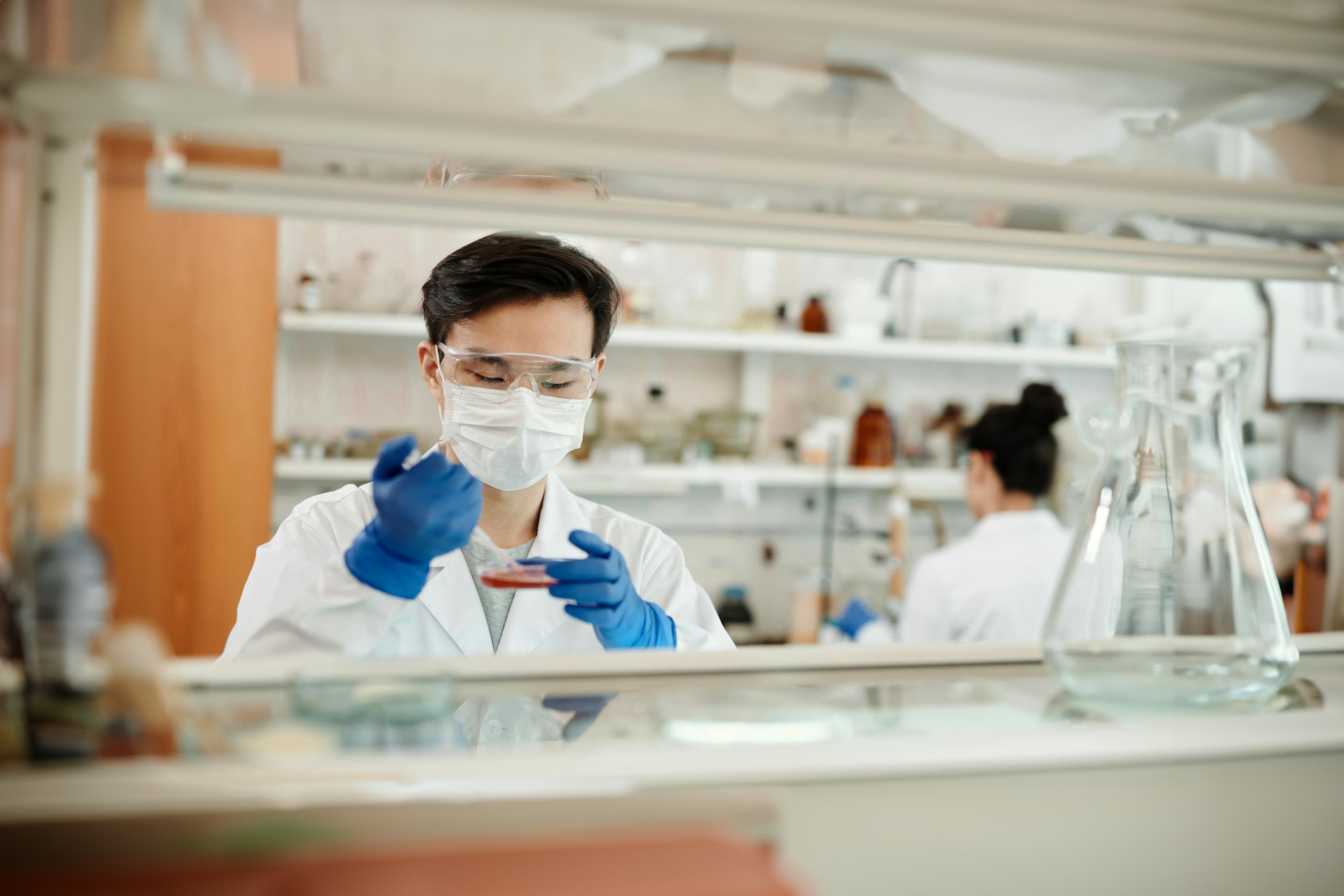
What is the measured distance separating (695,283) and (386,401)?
114 centimetres

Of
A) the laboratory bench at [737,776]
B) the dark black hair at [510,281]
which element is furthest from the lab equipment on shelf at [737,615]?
the laboratory bench at [737,776]

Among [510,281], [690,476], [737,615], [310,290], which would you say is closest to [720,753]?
[510,281]

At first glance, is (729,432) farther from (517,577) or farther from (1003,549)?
(517,577)

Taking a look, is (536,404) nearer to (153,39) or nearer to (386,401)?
(153,39)

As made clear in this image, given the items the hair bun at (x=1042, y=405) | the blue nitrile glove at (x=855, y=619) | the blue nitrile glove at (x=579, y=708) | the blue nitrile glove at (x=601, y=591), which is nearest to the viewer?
the blue nitrile glove at (x=579, y=708)

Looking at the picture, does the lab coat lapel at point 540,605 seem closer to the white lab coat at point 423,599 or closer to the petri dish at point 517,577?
the white lab coat at point 423,599

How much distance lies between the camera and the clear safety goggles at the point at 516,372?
141cm

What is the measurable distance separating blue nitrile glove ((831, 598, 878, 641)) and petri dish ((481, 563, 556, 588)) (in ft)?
6.72

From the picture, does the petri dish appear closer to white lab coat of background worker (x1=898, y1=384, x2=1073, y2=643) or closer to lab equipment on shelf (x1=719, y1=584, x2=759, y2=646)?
white lab coat of background worker (x1=898, y1=384, x2=1073, y2=643)

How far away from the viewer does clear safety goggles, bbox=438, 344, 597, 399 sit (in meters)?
1.41

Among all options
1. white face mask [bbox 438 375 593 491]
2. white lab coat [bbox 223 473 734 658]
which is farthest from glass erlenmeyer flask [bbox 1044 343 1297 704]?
white face mask [bbox 438 375 593 491]

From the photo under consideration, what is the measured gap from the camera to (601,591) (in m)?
1.24

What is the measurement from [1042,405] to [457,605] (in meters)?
1.68

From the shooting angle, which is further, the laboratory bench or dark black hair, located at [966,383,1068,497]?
dark black hair, located at [966,383,1068,497]
